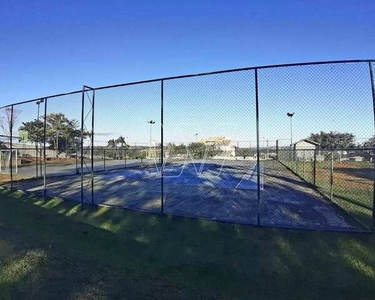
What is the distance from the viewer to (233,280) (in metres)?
4.41

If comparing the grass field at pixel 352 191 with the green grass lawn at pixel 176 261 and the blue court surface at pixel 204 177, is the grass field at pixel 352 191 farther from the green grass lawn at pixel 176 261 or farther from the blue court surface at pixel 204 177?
the blue court surface at pixel 204 177

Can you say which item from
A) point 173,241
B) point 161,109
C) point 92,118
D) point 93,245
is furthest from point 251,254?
point 92,118

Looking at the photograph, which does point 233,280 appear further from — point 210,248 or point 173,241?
point 173,241

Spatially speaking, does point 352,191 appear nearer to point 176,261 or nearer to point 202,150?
point 176,261

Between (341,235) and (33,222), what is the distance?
6.28 metres

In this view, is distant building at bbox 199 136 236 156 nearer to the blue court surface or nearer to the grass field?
the blue court surface

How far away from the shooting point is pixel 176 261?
5.10m

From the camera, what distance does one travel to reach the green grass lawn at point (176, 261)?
3.75 metres

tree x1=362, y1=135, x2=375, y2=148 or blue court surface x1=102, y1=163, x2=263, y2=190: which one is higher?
tree x1=362, y1=135, x2=375, y2=148

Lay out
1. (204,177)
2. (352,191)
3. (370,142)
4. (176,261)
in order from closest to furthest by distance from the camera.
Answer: (176,261)
(370,142)
(352,191)
(204,177)

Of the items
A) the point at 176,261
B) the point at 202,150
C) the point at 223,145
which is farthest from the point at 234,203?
the point at 223,145

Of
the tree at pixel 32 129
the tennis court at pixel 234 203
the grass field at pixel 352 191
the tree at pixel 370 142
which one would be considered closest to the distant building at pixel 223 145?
the grass field at pixel 352 191

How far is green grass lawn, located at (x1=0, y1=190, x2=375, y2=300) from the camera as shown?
12.3 feet

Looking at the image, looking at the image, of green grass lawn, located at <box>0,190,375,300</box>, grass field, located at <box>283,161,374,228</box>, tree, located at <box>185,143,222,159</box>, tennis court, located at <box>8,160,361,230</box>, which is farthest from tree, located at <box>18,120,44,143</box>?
grass field, located at <box>283,161,374,228</box>
